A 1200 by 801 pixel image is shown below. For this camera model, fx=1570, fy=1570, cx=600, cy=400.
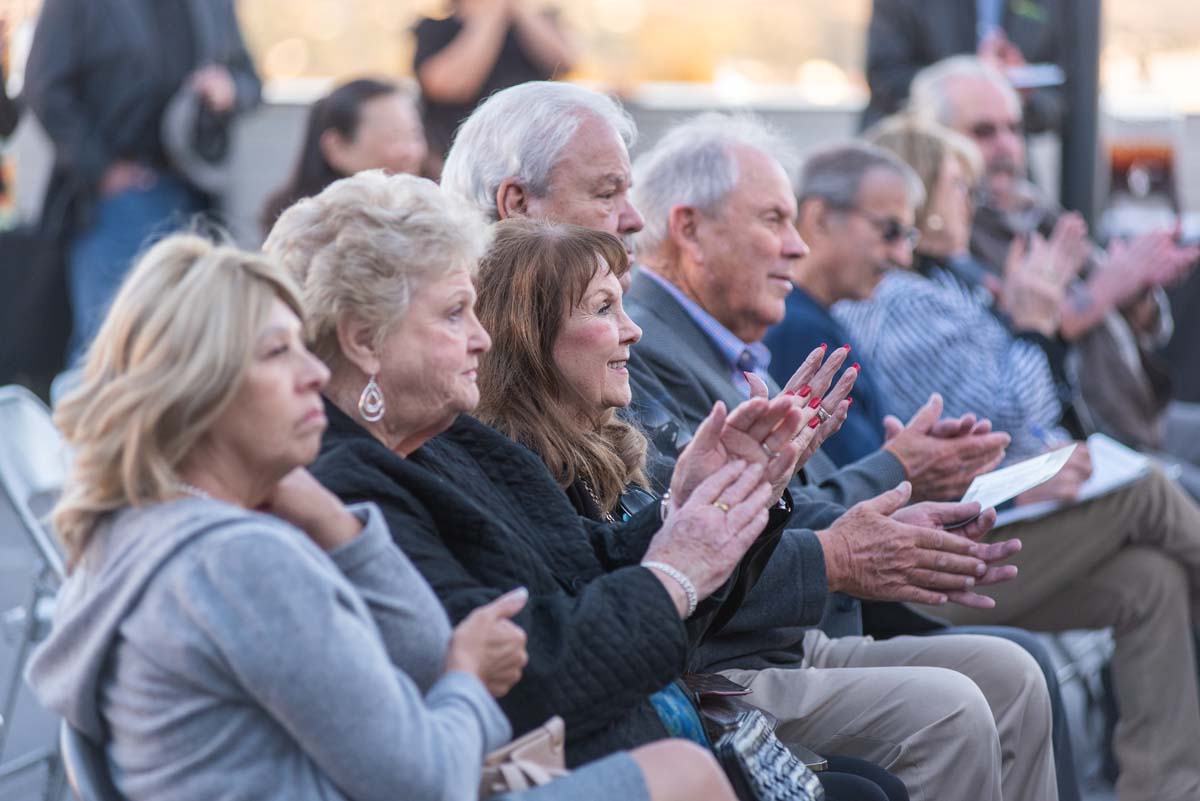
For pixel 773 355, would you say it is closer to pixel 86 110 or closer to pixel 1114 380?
pixel 1114 380

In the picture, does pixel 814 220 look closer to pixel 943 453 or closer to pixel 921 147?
pixel 921 147

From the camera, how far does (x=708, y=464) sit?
2.42 m

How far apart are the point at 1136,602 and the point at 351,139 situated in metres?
2.80

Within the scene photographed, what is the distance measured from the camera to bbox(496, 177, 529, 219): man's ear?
3.18 meters

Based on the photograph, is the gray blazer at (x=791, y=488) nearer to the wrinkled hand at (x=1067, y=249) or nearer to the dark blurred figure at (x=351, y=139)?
the wrinkled hand at (x=1067, y=249)

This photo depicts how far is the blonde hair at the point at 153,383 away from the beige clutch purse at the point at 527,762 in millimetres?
527

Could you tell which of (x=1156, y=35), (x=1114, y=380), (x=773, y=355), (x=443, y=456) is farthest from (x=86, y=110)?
(x=1156, y=35)

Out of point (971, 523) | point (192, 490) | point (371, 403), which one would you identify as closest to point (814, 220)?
point (971, 523)

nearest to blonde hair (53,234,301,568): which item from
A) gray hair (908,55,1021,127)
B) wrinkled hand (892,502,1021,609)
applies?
wrinkled hand (892,502,1021,609)

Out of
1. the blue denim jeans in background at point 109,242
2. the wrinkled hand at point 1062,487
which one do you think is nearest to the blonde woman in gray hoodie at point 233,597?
the wrinkled hand at point 1062,487

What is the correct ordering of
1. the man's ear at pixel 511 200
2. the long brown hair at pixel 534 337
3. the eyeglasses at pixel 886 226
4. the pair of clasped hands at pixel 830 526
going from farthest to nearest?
the eyeglasses at pixel 886 226
the man's ear at pixel 511 200
the long brown hair at pixel 534 337
the pair of clasped hands at pixel 830 526

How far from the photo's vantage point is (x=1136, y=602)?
4.09 meters

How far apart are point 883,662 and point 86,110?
4.36 m

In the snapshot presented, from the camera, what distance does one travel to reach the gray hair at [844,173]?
4395 millimetres
